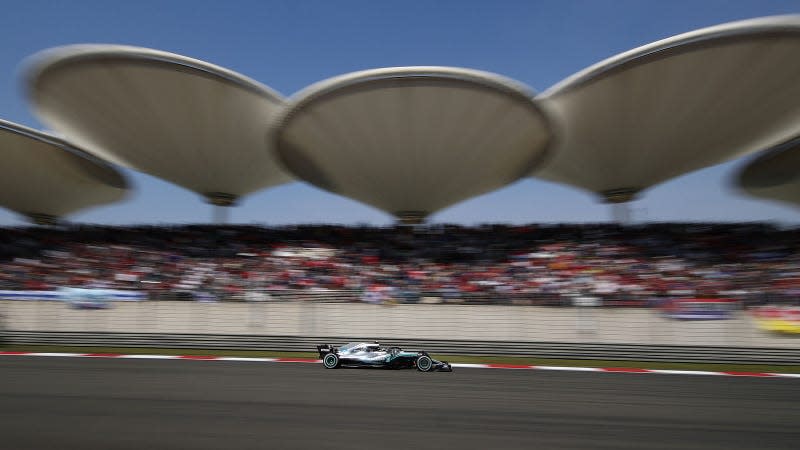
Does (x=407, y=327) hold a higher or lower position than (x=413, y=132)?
lower

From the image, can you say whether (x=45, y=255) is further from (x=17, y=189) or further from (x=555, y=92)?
(x=555, y=92)

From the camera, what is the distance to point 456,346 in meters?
15.2

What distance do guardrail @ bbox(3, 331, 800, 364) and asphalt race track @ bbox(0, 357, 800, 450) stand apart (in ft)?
9.49

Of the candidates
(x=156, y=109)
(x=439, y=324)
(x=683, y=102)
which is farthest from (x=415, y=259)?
(x=156, y=109)

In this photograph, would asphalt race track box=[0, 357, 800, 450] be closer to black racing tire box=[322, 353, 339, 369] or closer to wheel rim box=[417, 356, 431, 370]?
wheel rim box=[417, 356, 431, 370]

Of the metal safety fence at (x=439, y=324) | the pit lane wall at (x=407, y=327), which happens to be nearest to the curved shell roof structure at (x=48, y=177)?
the metal safety fence at (x=439, y=324)

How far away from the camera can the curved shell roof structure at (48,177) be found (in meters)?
25.4

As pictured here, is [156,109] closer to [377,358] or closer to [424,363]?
[377,358]

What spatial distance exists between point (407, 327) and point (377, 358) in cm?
386

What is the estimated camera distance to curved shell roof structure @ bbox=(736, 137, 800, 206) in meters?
24.3

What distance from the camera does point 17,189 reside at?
30031 millimetres

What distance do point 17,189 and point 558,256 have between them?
31392mm

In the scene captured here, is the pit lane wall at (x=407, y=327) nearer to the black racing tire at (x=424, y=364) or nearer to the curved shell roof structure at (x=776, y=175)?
the black racing tire at (x=424, y=364)

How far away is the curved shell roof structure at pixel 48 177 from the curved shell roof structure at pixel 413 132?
12.8 m
